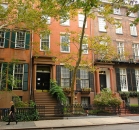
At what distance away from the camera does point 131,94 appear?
20609mm

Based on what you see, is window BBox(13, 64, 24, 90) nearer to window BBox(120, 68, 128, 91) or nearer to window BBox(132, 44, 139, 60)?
window BBox(120, 68, 128, 91)

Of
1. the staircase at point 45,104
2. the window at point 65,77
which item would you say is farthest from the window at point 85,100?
the staircase at point 45,104

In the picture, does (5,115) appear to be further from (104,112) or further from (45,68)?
(104,112)

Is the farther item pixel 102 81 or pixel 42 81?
pixel 102 81

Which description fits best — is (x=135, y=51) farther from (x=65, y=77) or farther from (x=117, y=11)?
(x=65, y=77)

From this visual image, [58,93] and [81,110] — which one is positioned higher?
[58,93]

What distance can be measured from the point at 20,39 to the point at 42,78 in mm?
4854

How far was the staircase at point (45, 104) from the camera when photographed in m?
14.3

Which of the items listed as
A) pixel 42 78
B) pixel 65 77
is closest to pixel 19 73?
pixel 42 78

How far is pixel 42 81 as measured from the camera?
751 inches

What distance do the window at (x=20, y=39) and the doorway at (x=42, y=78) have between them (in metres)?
3.06

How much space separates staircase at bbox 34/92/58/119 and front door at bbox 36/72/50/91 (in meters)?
2.00

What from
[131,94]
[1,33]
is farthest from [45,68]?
[131,94]

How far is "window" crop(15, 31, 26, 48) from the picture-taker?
18031 mm
